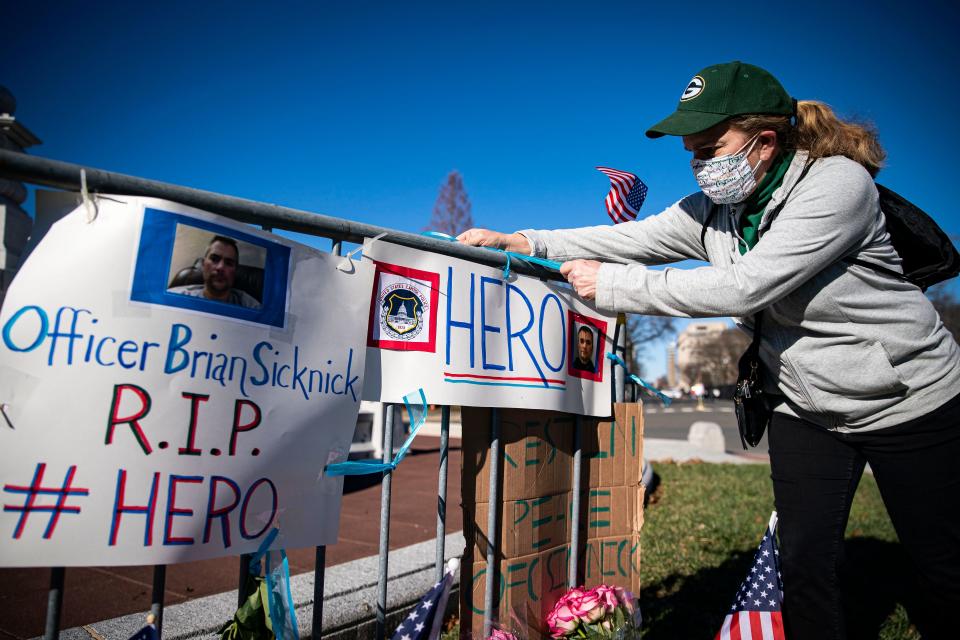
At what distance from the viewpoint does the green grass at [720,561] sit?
360 cm

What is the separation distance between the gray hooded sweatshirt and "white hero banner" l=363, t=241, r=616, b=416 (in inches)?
13.0

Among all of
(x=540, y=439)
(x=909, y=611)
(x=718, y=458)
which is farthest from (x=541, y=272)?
(x=718, y=458)

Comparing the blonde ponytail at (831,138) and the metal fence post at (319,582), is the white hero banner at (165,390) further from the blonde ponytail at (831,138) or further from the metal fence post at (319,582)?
the blonde ponytail at (831,138)

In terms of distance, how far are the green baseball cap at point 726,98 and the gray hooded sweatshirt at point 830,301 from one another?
0.68 feet

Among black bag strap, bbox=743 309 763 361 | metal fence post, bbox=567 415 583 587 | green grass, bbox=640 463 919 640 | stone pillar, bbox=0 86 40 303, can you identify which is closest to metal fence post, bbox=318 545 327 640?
metal fence post, bbox=567 415 583 587

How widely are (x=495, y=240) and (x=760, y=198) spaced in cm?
89

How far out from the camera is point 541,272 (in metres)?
2.43

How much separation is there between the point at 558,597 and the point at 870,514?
5646 mm

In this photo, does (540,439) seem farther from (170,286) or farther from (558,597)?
(170,286)

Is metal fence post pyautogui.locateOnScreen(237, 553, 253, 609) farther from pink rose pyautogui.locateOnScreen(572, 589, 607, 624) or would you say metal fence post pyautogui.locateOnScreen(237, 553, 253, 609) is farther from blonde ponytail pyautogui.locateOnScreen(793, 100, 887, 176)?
blonde ponytail pyautogui.locateOnScreen(793, 100, 887, 176)

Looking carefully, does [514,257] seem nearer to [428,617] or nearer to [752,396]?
[752,396]

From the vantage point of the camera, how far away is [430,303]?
2025mm

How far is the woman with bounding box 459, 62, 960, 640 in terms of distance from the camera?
194 centimetres

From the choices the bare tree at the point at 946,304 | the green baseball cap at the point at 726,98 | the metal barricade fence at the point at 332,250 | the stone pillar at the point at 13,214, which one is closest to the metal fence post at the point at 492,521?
the metal barricade fence at the point at 332,250
